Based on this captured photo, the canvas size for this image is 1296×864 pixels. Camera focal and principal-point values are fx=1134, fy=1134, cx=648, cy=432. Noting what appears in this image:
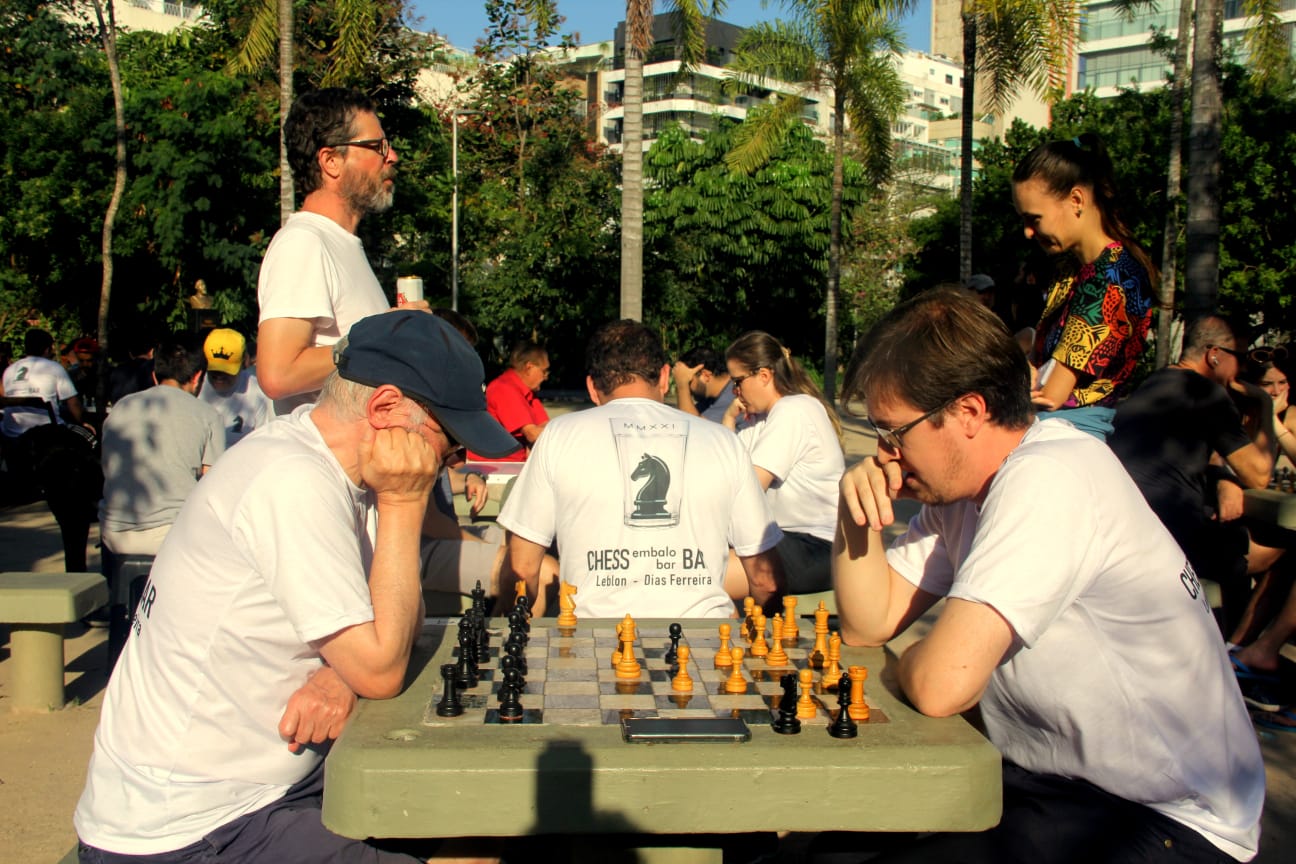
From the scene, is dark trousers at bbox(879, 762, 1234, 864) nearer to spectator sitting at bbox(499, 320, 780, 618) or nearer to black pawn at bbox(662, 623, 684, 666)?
black pawn at bbox(662, 623, 684, 666)

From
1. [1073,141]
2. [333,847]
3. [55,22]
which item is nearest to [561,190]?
[55,22]

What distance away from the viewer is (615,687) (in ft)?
7.67

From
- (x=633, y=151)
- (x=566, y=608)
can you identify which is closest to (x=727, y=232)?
(x=633, y=151)

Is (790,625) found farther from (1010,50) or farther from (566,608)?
(1010,50)

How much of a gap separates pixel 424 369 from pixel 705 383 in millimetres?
6623

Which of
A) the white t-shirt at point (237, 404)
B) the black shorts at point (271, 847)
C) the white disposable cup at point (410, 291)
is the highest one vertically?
the white disposable cup at point (410, 291)

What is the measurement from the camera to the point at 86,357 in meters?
13.4

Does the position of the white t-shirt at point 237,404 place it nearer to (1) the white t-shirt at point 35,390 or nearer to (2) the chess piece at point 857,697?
(1) the white t-shirt at point 35,390

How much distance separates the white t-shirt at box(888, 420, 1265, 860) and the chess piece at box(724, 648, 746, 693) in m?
0.45

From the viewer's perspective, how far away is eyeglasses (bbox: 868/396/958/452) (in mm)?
2303

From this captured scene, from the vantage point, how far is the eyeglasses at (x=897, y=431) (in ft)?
7.55

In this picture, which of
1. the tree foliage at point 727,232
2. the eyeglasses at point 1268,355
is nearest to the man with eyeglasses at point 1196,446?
the eyeglasses at point 1268,355

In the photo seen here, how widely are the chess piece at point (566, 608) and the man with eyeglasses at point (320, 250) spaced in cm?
97

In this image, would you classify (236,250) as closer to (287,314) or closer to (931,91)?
(287,314)
